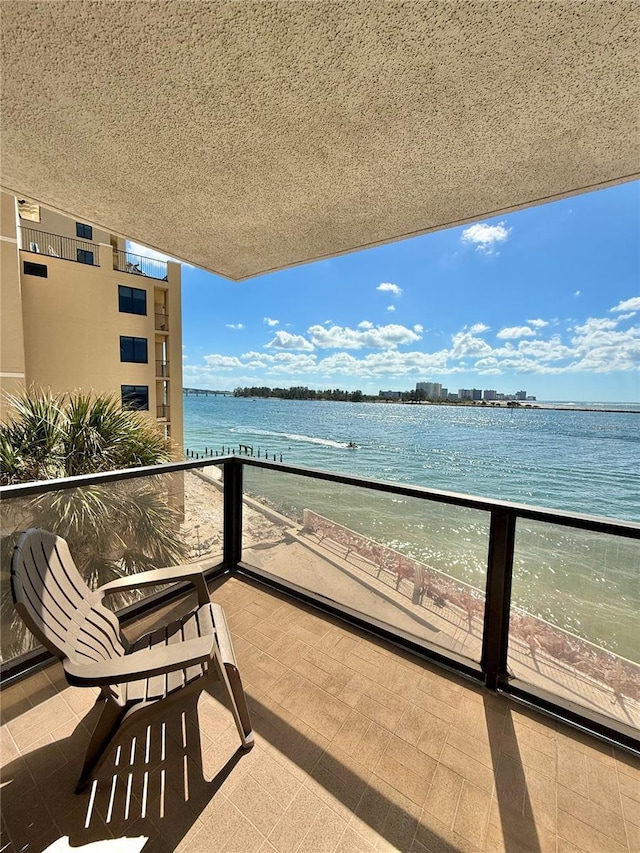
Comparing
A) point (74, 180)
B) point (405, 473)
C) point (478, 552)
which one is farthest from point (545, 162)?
point (405, 473)

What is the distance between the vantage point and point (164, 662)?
1349 millimetres

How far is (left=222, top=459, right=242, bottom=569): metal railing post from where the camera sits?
3.19 meters

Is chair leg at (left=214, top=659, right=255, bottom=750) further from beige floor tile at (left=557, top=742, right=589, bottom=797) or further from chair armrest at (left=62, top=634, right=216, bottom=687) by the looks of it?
beige floor tile at (left=557, top=742, right=589, bottom=797)

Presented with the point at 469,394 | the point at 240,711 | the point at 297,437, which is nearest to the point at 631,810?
the point at 240,711

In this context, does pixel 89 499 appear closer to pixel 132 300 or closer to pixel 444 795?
pixel 444 795

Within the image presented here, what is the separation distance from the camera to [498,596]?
6.54 feet

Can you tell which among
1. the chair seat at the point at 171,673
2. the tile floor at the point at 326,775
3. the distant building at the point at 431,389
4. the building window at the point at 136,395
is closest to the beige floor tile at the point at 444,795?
the tile floor at the point at 326,775

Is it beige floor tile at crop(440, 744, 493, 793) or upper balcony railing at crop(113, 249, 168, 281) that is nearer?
beige floor tile at crop(440, 744, 493, 793)

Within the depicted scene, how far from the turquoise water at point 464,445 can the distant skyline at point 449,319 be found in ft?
17.5

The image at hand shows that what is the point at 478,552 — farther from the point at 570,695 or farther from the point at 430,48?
the point at 430,48

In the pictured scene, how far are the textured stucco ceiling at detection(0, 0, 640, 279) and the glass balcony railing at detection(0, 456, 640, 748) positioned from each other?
169 centimetres

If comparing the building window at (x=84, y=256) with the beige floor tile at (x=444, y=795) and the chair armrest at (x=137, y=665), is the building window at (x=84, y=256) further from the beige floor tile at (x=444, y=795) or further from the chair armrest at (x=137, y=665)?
the beige floor tile at (x=444, y=795)

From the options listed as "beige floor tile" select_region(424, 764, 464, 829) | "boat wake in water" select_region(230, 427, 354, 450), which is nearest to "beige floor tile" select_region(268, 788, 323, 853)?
"beige floor tile" select_region(424, 764, 464, 829)

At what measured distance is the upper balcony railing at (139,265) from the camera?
591 inches
